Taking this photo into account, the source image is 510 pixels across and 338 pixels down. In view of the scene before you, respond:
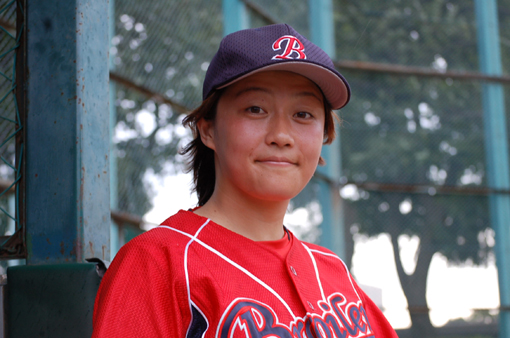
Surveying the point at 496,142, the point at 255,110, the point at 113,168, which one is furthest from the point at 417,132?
the point at 255,110

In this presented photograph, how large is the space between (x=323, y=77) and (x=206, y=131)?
0.37m

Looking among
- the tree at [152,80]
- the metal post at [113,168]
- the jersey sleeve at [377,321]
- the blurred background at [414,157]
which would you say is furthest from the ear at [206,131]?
the blurred background at [414,157]

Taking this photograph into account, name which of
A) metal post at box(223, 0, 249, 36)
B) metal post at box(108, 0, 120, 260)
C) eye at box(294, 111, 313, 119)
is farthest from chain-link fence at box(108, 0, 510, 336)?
eye at box(294, 111, 313, 119)

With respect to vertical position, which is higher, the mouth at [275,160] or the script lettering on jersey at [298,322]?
the mouth at [275,160]

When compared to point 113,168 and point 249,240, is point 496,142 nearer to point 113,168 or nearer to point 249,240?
point 113,168

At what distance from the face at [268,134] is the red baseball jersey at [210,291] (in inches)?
6.1

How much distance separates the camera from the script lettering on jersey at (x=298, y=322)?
1.28 metres

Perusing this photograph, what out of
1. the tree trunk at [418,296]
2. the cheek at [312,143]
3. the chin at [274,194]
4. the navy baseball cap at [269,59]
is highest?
the navy baseball cap at [269,59]

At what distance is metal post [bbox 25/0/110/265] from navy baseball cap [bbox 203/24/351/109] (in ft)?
1.16

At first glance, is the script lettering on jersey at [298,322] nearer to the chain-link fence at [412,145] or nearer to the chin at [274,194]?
the chin at [274,194]

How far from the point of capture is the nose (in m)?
1.48

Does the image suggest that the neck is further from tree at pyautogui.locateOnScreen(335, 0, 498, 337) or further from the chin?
tree at pyautogui.locateOnScreen(335, 0, 498, 337)

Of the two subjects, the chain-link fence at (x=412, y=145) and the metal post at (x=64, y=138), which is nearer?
the metal post at (x=64, y=138)

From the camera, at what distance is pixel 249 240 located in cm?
149
